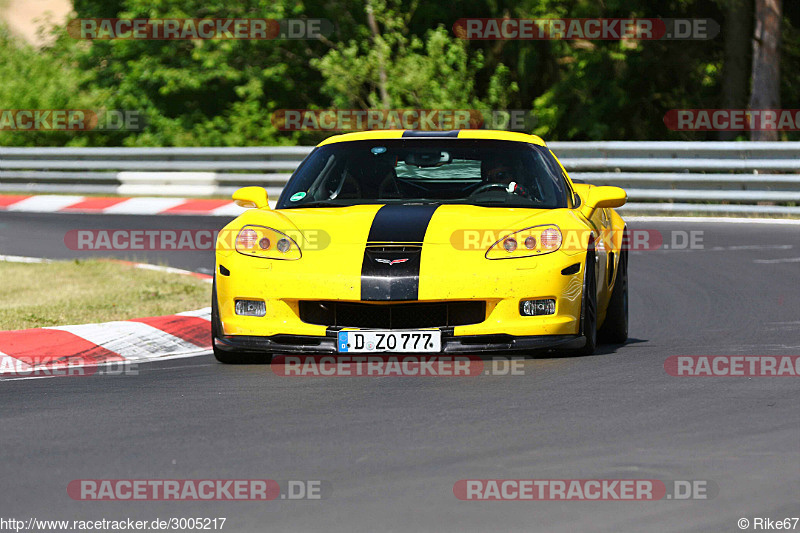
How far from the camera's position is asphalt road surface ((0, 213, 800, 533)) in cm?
466

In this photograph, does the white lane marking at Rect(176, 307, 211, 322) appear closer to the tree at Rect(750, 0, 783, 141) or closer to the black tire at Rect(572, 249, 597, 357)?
the black tire at Rect(572, 249, 597, 357)

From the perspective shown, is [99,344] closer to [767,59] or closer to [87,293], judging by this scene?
[87,293]

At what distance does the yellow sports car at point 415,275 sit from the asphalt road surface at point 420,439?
219 millimetres

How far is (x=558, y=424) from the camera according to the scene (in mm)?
6020

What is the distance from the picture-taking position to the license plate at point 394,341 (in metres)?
7.25

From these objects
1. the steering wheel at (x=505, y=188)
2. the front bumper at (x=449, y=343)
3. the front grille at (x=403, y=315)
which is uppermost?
the steering wheel at (x=505, y=188)

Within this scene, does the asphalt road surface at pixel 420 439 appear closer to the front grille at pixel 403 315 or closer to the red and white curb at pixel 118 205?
the front grille at pixel 403 315

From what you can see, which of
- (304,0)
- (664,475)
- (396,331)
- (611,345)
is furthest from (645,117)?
(664,475)

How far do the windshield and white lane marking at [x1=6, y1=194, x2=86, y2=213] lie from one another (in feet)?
41.6

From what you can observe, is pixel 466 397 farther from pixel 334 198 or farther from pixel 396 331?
pixel 334 198

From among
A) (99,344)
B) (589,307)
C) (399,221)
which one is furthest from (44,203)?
(589,307)

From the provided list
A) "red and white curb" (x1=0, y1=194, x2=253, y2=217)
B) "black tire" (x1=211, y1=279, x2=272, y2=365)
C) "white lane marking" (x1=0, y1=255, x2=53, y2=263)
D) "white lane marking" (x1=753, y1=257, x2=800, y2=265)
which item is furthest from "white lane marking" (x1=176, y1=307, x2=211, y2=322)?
"red and white curb" (x1=0, y1=194, x2=253, y2=217)

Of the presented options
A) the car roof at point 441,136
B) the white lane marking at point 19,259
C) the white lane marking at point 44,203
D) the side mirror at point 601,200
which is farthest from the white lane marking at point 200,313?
the white lane marking at point 44,203

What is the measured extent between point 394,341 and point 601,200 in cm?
202
